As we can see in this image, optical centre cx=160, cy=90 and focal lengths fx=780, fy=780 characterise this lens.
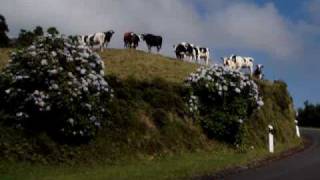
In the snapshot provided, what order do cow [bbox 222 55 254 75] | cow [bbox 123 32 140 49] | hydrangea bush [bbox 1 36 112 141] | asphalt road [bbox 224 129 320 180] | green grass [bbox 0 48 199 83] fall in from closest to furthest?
asphalt road [bbox 224 129 320 180], hydrangea bush [bbox 1 36 112 141], green grass [bbox 0 48 199 83], cow [bbox 123 32 140 49], cow [bbox 222 55 254 75]

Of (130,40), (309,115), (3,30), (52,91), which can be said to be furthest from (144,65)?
(309,115)

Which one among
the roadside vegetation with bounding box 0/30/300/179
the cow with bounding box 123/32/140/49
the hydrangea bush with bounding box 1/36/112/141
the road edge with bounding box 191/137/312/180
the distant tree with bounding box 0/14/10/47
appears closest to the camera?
the road edge with bounding box 191/137/312/180

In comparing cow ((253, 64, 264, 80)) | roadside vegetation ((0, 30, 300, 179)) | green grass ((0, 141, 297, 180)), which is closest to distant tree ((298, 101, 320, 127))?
cow ((253, 64, 264, 80))

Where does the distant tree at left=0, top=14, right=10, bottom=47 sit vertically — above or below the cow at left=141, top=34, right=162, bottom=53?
above

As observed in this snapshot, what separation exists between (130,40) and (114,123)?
18.6 m

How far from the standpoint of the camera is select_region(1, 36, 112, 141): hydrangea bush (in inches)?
1027

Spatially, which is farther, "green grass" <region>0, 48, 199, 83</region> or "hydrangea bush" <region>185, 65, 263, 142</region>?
"green grass" <region>0, 48, 199, 83</region>

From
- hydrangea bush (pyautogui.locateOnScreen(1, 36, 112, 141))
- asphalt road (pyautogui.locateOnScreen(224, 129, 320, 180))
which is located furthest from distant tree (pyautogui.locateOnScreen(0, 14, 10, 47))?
asphalt road (pyautogui.locateOnScreen(224, 129, 320, 180))

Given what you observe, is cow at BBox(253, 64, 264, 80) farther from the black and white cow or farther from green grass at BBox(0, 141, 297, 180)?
green grass at BBox(0, 141, 297, 180)

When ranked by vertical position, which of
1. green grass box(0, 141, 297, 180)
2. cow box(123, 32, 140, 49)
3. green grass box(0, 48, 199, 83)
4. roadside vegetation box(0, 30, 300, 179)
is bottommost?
green grass box(0, 141, 297, 180)

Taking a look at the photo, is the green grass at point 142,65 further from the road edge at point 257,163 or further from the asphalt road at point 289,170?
the asphalt road at point 289,170

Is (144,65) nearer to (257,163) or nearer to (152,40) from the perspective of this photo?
(152,40)

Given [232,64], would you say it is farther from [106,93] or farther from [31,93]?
[31,93]

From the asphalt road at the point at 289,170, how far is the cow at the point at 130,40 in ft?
57.9
